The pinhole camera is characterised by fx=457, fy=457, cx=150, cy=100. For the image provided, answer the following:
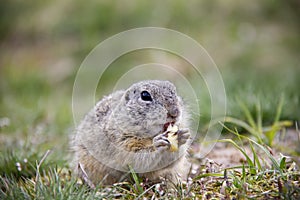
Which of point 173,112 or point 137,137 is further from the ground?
point 173,112

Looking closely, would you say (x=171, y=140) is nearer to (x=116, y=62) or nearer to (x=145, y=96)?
(x=145, y=96)

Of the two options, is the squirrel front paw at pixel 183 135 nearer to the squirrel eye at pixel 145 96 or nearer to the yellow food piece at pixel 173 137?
the yellow food piece at pixel 173 137

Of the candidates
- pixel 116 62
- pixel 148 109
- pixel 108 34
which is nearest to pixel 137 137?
pixel 148 109

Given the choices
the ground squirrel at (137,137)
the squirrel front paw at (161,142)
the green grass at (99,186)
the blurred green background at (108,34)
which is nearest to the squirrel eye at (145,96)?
the ground squirrel at (137,137)

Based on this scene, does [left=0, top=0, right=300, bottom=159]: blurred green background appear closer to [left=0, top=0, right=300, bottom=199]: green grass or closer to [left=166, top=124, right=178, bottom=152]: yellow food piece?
[left=0, top=0, right=300, bottom=199]: green grass

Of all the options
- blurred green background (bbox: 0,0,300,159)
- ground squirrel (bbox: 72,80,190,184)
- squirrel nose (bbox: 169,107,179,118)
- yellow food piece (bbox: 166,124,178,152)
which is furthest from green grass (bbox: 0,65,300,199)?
blurred green background (bbox: 0,0,300,159)
